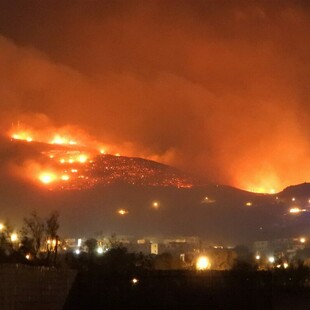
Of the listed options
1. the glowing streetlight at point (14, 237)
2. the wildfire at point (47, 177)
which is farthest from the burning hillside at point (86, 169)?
the glowing streetlight at point (14, 237)

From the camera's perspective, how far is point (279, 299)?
76.4 ft

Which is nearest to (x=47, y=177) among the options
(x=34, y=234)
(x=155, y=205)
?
(x=155, y=205)

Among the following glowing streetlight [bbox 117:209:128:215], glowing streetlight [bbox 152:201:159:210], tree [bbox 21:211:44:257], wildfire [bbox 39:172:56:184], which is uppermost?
wildfire [bbox 39:172:56:184]

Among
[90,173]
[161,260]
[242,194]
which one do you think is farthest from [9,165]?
[161,260]

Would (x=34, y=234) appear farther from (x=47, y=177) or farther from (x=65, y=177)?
(x=65, y=177)

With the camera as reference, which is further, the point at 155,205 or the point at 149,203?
the point at 149,203

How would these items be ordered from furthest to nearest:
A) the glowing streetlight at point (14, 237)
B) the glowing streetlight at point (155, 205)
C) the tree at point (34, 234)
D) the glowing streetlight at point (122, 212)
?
the glowing streetlight at point (155, 205), the glowing streetlight at point (122, 212), the glowing streetlight at point (14, 237), the tree at point (34, 234)

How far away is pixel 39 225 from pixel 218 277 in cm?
1487

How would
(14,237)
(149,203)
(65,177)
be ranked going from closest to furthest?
(14,237) < (149,203) < (65,177)

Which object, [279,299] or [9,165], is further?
[9,165]

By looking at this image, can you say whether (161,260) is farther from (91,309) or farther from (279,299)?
(91,309)

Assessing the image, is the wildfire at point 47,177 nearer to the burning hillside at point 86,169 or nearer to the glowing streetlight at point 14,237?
the burning hillside at point 86,169

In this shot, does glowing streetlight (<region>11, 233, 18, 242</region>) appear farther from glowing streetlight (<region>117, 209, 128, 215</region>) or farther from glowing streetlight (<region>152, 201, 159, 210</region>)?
glowing streetlight (<region>152, 201, 159, 210</region>)

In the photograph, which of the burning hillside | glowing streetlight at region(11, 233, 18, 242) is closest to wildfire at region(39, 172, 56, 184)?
the burning hillside
